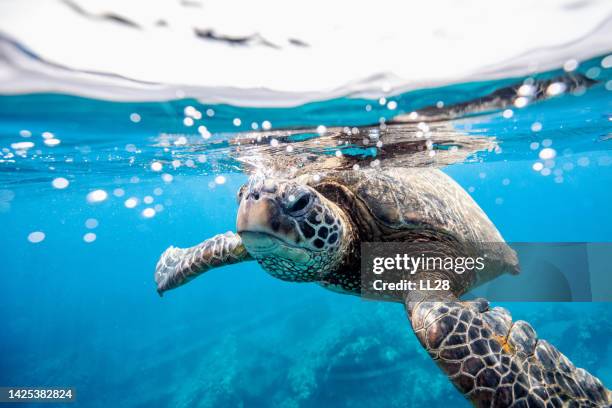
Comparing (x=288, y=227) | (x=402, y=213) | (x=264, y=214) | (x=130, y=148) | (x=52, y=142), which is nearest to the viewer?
(x=264, y=214)

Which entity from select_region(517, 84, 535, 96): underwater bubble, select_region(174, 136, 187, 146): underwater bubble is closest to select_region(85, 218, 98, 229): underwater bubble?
select_region(174, 136, 187, 146): underwater bubble

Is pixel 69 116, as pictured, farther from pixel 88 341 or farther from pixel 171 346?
pixel 88 341

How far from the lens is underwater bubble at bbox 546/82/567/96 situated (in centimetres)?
543

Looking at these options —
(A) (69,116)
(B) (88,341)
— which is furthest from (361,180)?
(B) (88,341)

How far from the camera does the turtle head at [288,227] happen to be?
2.78 m

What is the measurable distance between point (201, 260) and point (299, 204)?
3216mm

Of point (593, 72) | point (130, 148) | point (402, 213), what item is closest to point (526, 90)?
point (593, 72)

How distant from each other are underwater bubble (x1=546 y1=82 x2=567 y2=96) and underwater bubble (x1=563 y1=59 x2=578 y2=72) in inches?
24.6

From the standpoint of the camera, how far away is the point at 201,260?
5.55m

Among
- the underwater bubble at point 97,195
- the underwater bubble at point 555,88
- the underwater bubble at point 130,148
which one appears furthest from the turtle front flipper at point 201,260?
the underwater bubble at point 97,195

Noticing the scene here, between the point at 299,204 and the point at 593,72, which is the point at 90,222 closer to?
the point at 299,204

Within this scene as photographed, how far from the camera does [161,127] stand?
7.25m

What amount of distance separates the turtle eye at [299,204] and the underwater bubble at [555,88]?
4981 mm

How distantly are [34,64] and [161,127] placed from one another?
3119mm
